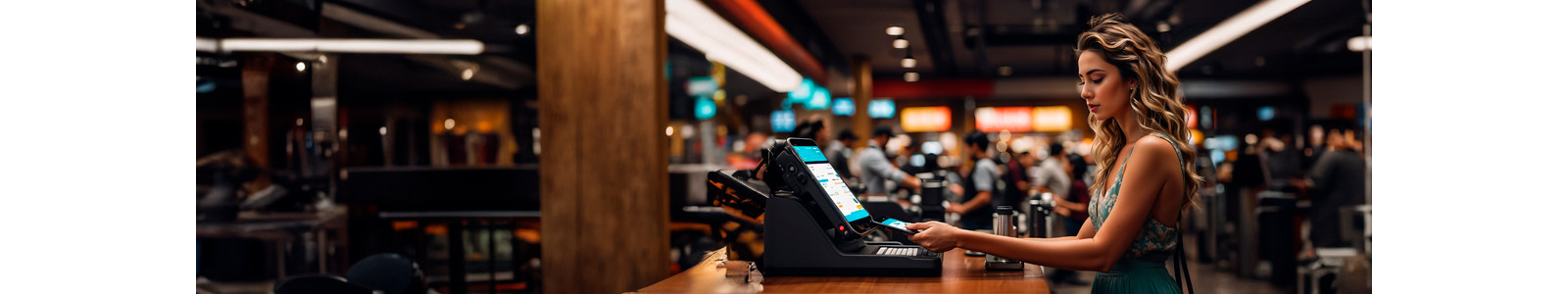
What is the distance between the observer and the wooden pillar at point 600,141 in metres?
3.61

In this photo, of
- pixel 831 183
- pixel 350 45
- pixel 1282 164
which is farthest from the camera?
pixel 1282 164

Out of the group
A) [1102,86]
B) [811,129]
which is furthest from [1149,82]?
[811,129]

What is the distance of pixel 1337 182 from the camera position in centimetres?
643

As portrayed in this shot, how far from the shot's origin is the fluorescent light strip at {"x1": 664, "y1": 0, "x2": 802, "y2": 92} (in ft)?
20.6

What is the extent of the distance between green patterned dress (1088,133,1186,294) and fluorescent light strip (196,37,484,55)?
521 centimetres

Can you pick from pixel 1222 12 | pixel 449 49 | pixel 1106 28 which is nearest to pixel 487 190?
pixel 449 49

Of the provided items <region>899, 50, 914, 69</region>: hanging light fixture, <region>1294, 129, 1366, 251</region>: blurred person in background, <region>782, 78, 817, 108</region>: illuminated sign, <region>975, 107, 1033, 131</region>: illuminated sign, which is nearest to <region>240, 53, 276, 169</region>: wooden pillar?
<region>782, 78, 817, 108</region>: illuminated sign

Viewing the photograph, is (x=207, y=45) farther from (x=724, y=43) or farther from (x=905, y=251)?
(x=905, y=251)

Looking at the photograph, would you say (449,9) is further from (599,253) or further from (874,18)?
(874,18)

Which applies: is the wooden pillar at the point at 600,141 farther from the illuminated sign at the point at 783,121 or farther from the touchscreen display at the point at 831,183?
the illuminated sign at the point at 783,121

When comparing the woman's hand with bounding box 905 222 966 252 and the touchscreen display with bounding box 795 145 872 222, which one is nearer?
the woman's hand with bounding box 905 222 966 252

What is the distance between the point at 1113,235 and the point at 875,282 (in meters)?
0.53

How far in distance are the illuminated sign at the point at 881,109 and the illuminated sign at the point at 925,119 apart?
26.3 inches

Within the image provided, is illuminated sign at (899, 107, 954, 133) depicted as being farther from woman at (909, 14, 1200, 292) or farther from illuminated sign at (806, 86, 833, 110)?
woman at (909, 14, 1200, 292)
